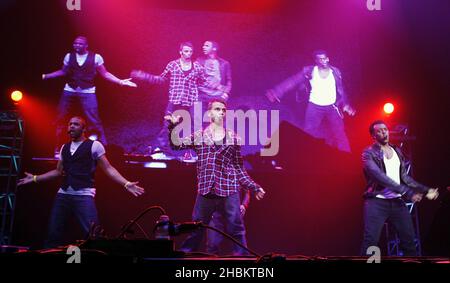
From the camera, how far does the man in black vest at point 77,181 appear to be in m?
5.85

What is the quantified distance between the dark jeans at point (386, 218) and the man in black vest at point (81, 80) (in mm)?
4395

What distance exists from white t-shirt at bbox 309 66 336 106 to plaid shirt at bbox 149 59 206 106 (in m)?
1.98

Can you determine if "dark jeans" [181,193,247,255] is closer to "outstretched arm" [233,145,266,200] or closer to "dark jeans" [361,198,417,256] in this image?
"outstretched arm" [233,145,266,200]

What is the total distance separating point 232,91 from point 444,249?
4.78m

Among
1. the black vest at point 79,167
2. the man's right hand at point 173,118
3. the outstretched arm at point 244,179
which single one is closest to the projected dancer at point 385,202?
the outstretched arm at point 244,179

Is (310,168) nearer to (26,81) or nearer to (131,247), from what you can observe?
(26,81)

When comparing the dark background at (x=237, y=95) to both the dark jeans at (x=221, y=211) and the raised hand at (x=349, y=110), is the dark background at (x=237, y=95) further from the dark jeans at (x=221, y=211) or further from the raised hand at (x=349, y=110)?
the dark jeans at (x=221, y=211)

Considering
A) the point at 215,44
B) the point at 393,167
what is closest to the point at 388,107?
the point at 393,167

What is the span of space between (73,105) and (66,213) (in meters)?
2.33

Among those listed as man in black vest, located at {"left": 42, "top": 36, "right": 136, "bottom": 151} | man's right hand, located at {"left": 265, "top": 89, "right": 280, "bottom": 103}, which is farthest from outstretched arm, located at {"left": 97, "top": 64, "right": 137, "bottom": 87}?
man's right hand, located at {"left": 265, "top": 89, "right": 280, "bottom": 103}

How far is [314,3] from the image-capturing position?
8438 mm

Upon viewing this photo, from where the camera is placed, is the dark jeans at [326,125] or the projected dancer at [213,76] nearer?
the projected dancer at [213,76]

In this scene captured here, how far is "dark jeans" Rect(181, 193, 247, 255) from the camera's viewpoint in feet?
18.6
